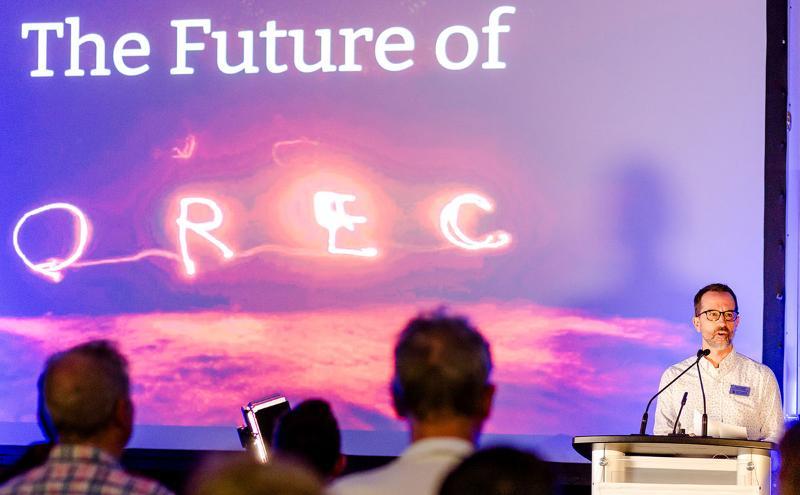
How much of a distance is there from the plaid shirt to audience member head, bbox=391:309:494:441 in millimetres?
536

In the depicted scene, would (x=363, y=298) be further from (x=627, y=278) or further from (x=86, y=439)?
(x=86, y=439)

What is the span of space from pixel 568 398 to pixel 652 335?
1.53 ft

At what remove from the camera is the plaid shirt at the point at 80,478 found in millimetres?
2427

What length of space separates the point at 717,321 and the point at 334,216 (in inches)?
72.6

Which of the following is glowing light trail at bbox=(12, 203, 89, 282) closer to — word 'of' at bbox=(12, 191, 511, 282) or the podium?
word 'of' at bbox=(12, 191, 511, 282)

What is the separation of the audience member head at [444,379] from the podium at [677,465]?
1.74 metres

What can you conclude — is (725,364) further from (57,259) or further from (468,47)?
(57,259)

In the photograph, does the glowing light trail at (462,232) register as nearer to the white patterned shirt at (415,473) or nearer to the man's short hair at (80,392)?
the man's short hair at (80,392)

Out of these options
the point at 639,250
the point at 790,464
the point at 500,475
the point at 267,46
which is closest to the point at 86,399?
the point at 500,475

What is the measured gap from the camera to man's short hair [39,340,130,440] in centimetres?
255

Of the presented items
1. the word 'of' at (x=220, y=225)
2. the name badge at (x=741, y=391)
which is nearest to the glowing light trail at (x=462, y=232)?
the word 'of' at (x=220, y=225)

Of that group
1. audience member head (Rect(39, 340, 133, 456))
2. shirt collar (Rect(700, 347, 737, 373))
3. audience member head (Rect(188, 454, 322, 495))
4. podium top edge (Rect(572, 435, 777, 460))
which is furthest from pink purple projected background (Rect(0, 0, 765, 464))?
audience member head (Rect(188, 454, 322, 495))

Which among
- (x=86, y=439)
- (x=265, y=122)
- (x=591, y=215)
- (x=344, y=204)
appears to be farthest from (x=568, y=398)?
(x=86, y=439)

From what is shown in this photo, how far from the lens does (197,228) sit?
596 cm
